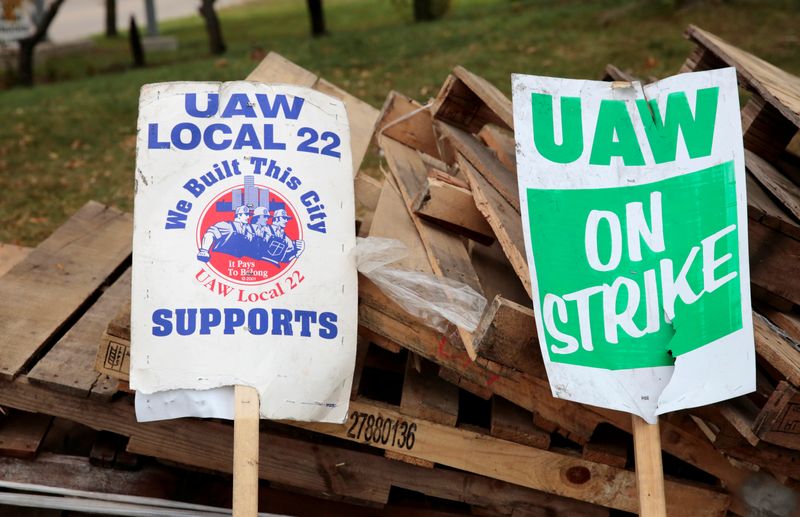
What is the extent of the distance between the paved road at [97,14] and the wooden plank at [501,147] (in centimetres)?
2162

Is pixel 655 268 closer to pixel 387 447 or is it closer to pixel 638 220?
pixel 638 220

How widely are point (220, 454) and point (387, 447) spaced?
0.60m

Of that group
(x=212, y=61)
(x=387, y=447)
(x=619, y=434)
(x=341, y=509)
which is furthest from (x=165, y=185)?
(x=212, y=61)

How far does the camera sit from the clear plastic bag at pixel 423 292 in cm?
272

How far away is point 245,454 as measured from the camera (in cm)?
246

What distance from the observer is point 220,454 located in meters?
3.08

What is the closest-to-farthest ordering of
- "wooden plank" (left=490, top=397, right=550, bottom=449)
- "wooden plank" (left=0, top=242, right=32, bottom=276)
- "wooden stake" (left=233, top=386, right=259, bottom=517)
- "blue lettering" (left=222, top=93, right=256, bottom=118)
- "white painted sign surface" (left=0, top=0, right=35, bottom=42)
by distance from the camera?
"wooden stake" (left=233, top=386, right=259, bottom=517)
"blue lettering" (left=222, top=93, right=256, bottom=118)
"wooden plank" (left=490, top=397, right=550, bottom=449)
"wooden plank" (left=0, top=242, right=32, bottom=276)
"white painted sign surface" (left=0, top=0, right=35, bottom=42)

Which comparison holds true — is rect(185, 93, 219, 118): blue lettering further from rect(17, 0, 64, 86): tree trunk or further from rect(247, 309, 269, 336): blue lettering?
rect(17, 0, 64, 86): tree trunk

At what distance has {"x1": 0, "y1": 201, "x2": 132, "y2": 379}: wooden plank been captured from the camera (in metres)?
3.30

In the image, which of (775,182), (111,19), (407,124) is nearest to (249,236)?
(407,124)

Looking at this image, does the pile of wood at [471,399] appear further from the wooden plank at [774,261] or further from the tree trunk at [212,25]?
the tree trunk at [212,25]

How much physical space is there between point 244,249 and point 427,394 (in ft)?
2.59

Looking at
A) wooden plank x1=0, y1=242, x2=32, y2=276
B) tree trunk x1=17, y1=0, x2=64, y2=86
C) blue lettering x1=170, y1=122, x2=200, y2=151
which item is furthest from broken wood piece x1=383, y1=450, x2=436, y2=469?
tree trunk x1=17, y1=0, x2=64, y2=86

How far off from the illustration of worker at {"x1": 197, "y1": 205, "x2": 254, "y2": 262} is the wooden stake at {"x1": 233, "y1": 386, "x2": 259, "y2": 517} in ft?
1.33
